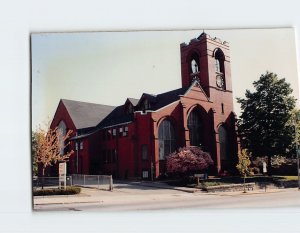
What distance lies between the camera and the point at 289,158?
17188 mm

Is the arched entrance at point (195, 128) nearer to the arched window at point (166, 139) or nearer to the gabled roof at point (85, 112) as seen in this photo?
the arched window at point (166, 139)

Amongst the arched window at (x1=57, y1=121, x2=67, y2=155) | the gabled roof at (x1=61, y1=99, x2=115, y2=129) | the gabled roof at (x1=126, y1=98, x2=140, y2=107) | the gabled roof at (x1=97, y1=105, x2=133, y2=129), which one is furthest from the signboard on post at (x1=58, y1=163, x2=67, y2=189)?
the gabled roof at (x1=126, y1=98, x2=140, y2=107)

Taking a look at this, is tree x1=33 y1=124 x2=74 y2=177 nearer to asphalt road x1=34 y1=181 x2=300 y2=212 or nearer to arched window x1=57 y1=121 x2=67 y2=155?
arched window x1=57 y1=121 x2=67 y2=155

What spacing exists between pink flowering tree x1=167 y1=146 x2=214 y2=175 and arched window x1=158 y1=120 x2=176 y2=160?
0.92 feet

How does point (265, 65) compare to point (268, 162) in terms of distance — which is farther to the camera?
point (268, 162)

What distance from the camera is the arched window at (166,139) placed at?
17.4m

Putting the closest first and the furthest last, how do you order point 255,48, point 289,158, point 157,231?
point 157,231
point 255,48
point 289,158

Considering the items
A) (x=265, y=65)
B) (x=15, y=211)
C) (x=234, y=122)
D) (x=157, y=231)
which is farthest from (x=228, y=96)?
(x=15, y=211)

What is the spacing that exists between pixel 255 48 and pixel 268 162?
18.0 feet

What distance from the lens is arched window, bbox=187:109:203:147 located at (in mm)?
18219

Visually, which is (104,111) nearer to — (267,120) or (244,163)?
(244,163)

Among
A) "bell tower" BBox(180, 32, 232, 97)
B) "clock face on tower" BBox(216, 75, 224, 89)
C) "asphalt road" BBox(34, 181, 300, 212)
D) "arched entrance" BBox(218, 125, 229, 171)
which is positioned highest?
"bell tower" BBox(180, 32, 232, 97)

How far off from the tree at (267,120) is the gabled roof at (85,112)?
6.01 metres

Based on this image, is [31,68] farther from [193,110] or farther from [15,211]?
[193,110]
